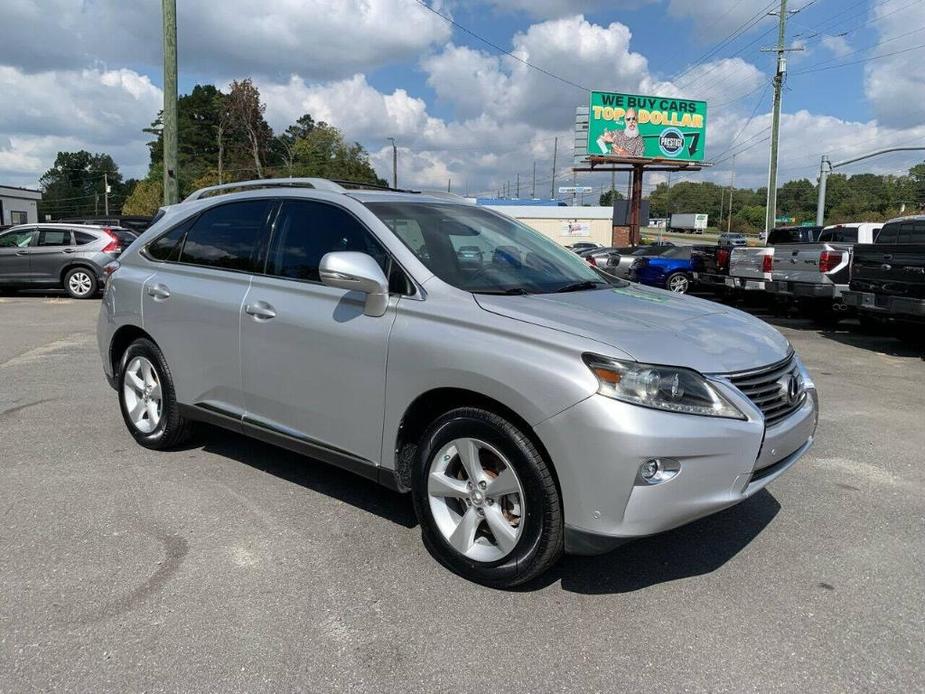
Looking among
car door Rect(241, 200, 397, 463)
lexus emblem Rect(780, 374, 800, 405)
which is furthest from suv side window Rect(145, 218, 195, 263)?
lexus emblem Rect(780, 374, 800, 405)

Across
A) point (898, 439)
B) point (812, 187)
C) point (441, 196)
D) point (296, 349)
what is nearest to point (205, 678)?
point (296, 349)

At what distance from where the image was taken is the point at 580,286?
155 inches

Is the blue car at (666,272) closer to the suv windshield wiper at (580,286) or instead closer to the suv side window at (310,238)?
the suv windshield wiper at (580,286)

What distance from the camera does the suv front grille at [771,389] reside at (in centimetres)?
308

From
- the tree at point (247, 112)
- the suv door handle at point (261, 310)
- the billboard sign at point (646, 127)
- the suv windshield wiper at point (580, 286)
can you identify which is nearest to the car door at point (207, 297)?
the suv door handle at point (261, 310)

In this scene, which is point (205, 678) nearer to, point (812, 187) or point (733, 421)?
point (733, 421)

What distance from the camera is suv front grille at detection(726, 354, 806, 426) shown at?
10.1ft

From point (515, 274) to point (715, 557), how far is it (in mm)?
1715

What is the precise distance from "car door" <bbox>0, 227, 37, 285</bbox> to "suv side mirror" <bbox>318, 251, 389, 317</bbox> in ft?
51.2

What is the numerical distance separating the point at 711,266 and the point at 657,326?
1541cm

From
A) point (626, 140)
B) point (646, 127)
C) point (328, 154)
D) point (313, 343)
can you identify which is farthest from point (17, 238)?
point (328, 154)

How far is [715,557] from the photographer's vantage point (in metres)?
3.54

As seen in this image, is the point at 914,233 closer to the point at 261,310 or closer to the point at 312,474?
the point at 312,474

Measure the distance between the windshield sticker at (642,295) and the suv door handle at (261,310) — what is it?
1867 millimetres
